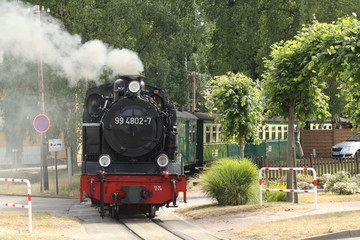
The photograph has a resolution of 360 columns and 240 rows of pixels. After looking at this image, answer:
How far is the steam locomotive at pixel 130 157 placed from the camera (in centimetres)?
1533

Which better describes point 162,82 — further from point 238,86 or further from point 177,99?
point 238,86

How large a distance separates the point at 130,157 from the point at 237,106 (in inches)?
363

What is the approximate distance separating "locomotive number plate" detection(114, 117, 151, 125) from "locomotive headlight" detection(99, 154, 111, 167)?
32.0 inches

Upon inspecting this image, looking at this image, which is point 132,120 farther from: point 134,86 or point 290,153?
point 290,153

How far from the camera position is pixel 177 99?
47.2 meters

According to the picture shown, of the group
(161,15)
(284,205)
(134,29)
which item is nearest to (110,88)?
(284,205)

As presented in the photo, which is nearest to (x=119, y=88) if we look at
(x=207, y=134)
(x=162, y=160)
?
(x=162, y=160)

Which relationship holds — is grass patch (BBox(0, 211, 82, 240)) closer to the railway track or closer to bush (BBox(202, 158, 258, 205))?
the railway track

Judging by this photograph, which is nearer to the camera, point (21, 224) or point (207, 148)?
point (21, 224)

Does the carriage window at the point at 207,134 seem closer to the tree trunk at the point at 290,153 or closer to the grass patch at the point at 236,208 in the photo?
the grass patch at the point at 236,208

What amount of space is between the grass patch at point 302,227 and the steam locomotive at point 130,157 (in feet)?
8.80

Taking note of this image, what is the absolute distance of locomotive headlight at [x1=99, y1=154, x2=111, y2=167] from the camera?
15.4m

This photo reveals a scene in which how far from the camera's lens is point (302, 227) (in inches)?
496

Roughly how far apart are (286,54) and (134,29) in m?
19.1
